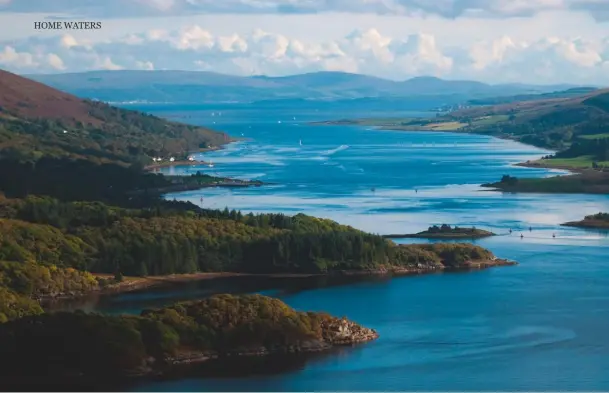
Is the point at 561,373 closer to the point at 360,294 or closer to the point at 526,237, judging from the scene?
the point at 360,294

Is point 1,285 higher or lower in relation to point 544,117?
lower

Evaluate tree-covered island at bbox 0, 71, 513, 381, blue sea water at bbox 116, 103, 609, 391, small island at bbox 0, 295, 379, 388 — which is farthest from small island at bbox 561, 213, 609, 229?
small island at bbox 0, 295, 379, 388

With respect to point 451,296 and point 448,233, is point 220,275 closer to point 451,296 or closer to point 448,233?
point 451,296

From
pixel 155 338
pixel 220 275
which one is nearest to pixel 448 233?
pixel 220 275

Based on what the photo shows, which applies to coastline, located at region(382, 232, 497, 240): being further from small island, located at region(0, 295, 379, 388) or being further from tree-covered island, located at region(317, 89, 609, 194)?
tree-covered island, located at region(317, 89, 609, 194)

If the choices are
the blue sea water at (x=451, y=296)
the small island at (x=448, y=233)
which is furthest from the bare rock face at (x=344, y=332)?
the small island at (x=448, y=233)

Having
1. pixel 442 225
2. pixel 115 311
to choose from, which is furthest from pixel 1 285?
pixel 442 225
